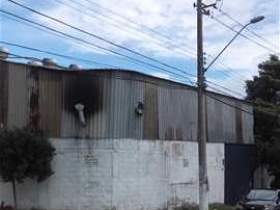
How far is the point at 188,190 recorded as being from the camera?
3528 centimetres

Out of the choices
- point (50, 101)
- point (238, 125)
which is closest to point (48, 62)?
point (50, 101)

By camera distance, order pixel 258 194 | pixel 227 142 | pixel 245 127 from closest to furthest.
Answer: pixel 258 194 < pixel 227 142 < pixel 245 127

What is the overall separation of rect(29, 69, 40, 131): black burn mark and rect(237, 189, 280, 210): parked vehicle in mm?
10812

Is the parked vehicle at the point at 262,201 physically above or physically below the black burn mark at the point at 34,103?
below

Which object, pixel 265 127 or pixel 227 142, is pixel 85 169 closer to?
pixel 227 142

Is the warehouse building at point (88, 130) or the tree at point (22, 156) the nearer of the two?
the tree at point (22, 156)

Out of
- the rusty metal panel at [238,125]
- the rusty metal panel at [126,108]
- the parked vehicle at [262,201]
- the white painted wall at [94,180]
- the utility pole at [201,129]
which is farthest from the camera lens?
the rusty metal panel at [238,125]

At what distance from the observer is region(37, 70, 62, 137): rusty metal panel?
29.7 m

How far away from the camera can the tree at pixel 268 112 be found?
45281 mm

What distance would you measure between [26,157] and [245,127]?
20.9 meters

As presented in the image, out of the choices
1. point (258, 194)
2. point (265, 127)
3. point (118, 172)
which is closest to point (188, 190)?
point (258, 194)

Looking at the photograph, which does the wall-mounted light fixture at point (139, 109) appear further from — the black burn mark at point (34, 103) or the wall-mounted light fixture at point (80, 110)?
the black burn mark at point (34, 103)

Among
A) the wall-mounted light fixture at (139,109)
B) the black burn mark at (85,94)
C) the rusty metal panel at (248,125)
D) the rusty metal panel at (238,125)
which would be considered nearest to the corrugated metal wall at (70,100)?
the black burn mark at (85,94)

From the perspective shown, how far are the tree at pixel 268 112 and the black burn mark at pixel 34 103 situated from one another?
20.6m
